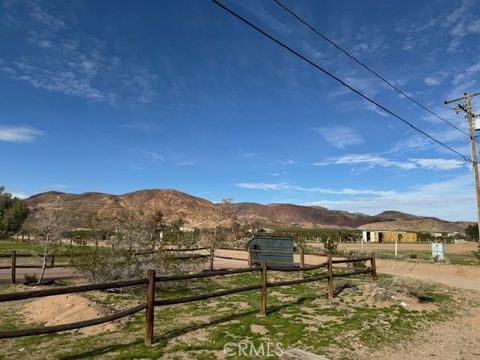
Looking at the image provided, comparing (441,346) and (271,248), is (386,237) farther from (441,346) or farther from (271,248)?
(441,346)

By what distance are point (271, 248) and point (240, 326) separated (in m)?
12.7

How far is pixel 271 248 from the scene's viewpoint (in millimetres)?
21453

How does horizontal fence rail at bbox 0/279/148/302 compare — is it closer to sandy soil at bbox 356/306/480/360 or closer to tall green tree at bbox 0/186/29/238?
sandy soil at bbox 356/306/480/360

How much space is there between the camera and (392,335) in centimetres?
896

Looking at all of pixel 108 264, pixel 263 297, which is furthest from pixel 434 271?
pixel 108 264

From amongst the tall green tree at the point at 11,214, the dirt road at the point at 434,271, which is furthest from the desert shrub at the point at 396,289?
the tall green tree at the point at 11,214

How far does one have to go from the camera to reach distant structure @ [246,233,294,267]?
21.2 meters

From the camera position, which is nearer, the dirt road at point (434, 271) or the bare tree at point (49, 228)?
the bare tree at point (49, 228)

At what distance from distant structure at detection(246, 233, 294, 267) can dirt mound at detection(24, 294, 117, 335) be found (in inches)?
471

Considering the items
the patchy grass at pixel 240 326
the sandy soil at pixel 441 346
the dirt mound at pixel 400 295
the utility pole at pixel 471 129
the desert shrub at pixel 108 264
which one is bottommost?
the sandy soil at pixel 441 346

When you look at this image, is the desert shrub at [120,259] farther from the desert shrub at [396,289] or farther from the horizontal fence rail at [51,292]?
the desert shrub at [396,289]

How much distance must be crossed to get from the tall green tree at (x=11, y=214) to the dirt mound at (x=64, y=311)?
52056mm

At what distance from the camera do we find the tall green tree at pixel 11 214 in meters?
56.6

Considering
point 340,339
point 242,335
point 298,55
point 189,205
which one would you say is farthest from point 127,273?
point 189,205
